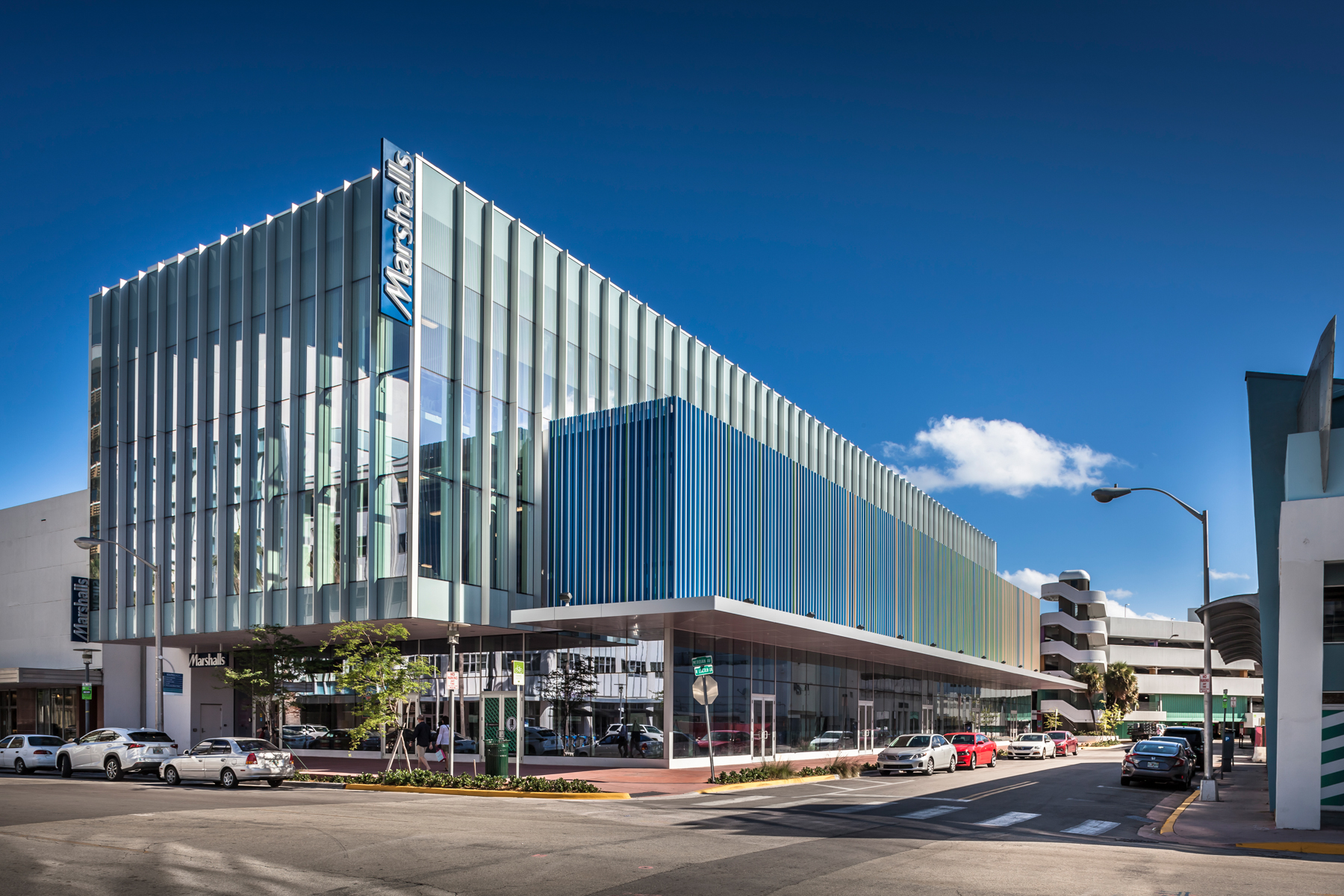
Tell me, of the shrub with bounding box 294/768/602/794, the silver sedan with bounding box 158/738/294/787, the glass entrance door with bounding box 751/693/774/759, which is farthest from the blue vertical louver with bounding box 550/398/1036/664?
the silver sedan with bounding box 158/738/294/787

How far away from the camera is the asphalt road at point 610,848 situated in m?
12.5

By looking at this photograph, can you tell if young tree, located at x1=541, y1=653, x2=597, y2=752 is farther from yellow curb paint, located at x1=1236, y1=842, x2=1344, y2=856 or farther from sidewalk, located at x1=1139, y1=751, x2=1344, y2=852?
yellow curb paint, located at x1=1236, y1=842, x2=1344, y2=856

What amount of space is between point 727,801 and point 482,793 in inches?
247

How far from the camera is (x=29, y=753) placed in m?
37.4

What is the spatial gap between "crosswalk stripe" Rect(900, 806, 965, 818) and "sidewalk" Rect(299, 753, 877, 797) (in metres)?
6.52

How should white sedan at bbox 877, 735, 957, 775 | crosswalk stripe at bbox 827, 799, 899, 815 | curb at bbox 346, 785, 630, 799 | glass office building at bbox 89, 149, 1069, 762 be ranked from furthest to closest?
white sedan at bbox 877, 735, 957, 775 → glass office building at bbox 89, 149, 1069, 762 → curb at bbox 346, 785, 630, 799 → crosswalk stripe at bbox 827, 799, 899, 815

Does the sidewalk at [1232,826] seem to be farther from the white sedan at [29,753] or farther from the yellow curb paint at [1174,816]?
the white sedan at [29,753]

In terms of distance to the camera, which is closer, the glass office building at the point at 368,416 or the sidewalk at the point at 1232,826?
the sidewalk at the point at 1232,826

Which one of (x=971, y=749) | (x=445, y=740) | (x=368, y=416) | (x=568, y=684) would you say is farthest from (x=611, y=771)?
(x=971, y=749)

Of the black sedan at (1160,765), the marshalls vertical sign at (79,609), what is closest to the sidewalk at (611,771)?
the black sedan at (1160,765)

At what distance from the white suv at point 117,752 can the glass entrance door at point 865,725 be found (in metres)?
30.1

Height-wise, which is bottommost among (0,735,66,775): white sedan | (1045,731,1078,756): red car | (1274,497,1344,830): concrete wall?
(1045,731,1078,756): red car

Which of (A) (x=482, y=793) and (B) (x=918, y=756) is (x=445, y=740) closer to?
(A) (x=482, y=793)

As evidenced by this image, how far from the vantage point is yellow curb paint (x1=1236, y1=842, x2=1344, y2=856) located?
55.3 ft
